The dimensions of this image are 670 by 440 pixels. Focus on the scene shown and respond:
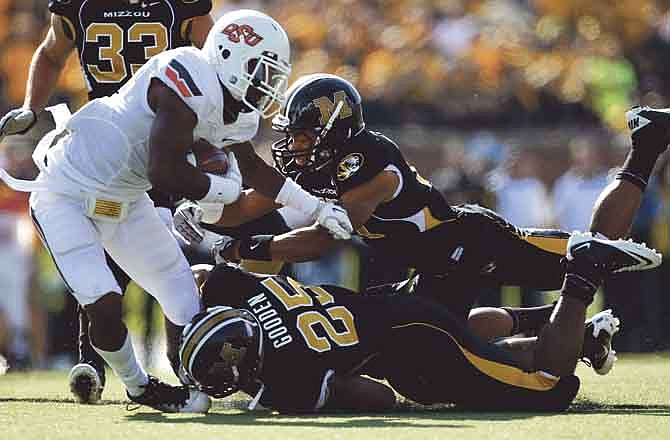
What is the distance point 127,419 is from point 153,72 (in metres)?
→ 1.35

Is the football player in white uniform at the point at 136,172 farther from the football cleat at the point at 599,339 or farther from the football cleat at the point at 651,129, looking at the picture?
the football cleat at the point at 651,129

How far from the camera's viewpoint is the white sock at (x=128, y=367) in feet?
17.9

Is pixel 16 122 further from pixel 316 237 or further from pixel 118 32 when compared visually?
pixel 316 237

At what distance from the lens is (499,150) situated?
11688 mm

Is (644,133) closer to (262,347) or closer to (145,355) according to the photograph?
(262,347)

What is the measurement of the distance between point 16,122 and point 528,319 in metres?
2.59

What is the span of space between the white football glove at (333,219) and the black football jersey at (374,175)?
2.04ft

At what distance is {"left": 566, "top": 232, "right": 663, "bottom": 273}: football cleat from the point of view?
565cm

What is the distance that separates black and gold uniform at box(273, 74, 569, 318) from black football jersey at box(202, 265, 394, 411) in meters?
0.91

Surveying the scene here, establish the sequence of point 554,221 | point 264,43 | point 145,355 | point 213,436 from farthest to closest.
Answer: point 554,221 → point 145,355 → point 264,43 → point 213,436

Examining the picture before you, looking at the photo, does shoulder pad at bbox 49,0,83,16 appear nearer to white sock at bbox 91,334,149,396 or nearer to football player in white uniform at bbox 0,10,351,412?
football player in white uniform at bbox 0,10,351,412

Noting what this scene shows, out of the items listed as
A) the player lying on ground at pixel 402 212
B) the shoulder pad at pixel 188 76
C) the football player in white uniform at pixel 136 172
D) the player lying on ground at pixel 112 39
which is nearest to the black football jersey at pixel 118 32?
the player lying on ground at pixel 112 39

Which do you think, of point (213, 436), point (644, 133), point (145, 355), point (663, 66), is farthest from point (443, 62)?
point (213, 436)

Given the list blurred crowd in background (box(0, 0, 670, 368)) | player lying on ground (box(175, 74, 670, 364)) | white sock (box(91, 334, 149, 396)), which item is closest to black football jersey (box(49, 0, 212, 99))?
player lying on ground (box(175, 74, 670, 364))
